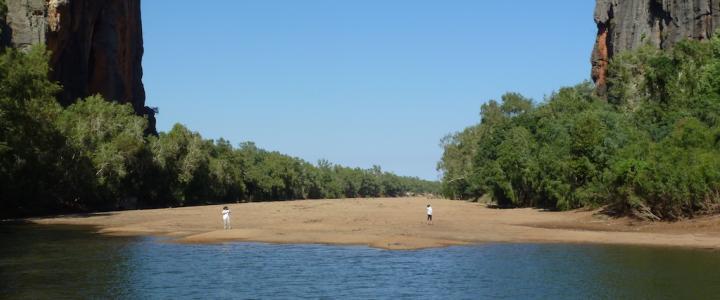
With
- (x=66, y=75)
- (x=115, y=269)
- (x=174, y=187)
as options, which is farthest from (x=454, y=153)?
(x=115, y=269)

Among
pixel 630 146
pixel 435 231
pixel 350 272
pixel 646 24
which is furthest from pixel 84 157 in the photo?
pixel 646 24

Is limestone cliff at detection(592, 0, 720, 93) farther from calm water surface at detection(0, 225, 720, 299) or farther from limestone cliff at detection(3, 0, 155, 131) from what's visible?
limestone cliff at detection(3, 0, 155, 131)

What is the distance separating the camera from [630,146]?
169ft

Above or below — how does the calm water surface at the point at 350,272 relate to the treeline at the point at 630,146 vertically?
below

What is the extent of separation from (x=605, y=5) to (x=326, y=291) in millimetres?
97848

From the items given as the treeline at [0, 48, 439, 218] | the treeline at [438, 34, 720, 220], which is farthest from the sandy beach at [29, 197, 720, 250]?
the treeline at [0, 48, 439, 218]

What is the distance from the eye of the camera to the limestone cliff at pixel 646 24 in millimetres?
75750

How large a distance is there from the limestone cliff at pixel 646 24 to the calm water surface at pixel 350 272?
5011 centimetres

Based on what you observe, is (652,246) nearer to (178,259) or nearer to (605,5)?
(178,259)

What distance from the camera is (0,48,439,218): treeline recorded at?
54.0m

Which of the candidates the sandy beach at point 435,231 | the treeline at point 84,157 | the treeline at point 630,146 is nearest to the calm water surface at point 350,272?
the sandy beach at point 435,231

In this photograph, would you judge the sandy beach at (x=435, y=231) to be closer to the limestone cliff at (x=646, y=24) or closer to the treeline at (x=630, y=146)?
the treeline at (x=630, y=146)

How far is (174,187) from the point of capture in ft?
308

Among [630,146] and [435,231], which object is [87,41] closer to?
[435,231]
